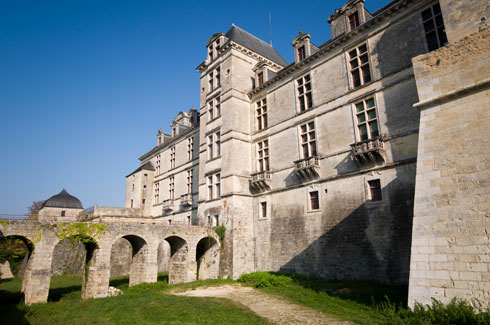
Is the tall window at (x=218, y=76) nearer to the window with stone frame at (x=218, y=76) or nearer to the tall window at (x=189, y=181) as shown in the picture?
the window with stone frame at (x=218, y=76)

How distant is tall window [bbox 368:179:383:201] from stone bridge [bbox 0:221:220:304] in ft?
34.7

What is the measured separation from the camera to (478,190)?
25.6ft

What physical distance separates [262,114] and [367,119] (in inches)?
336

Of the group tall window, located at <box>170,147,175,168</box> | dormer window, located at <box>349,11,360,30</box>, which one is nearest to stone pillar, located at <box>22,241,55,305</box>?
tall window, located at <box>170,147,175,168</box>

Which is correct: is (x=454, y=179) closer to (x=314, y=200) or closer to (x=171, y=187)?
(x=314, y=200)

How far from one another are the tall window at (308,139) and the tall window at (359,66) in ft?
11.6

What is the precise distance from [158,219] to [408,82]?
2632 cm

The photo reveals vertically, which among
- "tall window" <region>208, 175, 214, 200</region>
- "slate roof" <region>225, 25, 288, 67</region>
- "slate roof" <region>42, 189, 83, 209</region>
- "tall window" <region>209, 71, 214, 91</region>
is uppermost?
"slate roof" <region>225, 25, 288, 67</region>

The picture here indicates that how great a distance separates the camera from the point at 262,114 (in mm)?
22031

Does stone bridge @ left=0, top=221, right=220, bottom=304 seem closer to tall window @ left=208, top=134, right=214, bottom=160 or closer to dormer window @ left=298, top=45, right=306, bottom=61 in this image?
tall window @ left=208, top=134, right=214, bottom=160

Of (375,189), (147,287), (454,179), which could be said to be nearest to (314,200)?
(375,189)

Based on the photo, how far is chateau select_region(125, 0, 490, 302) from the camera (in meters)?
9.00

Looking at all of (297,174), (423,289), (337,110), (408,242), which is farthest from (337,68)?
(423,289)

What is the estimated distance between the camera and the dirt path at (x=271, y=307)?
9273 millimetres
